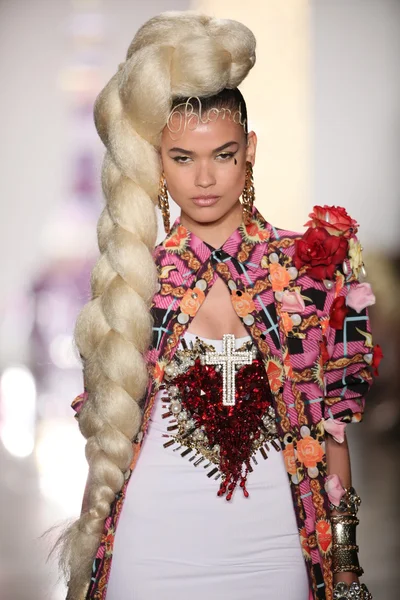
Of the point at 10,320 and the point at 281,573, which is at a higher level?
the point at 10,320

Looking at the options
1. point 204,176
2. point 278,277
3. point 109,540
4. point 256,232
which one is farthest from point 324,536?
point 204,176

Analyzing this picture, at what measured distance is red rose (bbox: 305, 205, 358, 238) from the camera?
91.7 inches

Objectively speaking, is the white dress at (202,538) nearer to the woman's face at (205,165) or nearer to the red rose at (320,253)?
the red rose at (320,253)

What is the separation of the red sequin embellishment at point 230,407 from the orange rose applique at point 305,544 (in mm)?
158

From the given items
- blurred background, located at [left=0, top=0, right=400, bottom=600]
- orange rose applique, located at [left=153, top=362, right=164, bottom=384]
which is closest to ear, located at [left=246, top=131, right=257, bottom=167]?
orange rose applique, located at [left=153, top=362, right=164, bottom=384]

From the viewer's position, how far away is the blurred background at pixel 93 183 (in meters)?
3.94

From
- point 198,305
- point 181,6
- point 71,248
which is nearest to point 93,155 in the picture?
point 71,248

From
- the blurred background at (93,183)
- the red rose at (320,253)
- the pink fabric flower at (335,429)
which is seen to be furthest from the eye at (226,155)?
the blurred background at (93,183)

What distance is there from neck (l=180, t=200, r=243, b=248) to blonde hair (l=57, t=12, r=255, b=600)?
0.12 m

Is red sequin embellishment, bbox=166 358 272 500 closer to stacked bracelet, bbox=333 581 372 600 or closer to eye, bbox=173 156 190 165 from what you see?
stacked bracelet, bbox=333 581 372 600

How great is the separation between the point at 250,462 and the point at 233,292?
0.35 m

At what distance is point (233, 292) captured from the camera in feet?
7.44

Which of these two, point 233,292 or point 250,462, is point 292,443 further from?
point 233,292

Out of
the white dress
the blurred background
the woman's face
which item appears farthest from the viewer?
the blurred background
